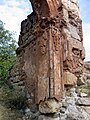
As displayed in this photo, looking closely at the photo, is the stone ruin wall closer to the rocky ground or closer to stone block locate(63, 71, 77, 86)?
stone block locate(63, 71, 77, 86)

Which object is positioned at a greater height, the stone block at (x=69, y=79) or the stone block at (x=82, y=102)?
the stone block at (x=69, y=79)

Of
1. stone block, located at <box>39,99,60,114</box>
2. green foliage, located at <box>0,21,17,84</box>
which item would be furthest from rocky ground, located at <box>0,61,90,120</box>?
green foliage, located at <box>0,21,17,84</box>

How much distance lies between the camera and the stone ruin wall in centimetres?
531

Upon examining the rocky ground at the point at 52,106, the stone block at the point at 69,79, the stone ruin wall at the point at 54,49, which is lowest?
the rocky ground at the point at 52,106

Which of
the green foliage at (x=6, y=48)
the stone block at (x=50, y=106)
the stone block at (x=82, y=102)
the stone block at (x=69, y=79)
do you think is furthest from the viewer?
the green foliage at (x=6, y=48)

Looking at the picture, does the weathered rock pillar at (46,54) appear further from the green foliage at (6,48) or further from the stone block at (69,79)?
the green foliage at (6,48)

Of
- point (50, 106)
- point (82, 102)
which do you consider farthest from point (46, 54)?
point (82, 102)

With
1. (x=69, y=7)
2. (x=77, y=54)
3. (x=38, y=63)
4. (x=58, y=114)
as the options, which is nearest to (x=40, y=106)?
(x=58, y=114)

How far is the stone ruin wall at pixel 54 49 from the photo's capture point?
17.4ft

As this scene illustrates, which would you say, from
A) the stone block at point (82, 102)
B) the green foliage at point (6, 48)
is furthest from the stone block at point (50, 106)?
the green foliage at point (6, 48)

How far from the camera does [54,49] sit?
542 cm

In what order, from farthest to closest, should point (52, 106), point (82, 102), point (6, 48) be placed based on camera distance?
point (6, 48) < point (82, 102) < point (52, 106)

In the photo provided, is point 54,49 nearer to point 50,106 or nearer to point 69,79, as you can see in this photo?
point 69,79

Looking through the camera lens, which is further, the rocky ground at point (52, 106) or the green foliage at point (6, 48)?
the green foliage at point (6, 48)
